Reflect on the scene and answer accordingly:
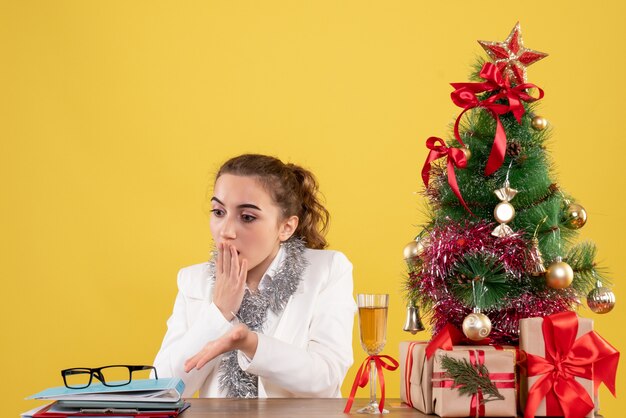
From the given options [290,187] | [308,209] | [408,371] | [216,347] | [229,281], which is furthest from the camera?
[308,209]

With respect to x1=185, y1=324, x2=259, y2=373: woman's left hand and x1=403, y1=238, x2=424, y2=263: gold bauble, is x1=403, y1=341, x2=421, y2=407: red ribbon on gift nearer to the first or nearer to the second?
x1=403, y1=238, x2=424, y2=263: gold bauble

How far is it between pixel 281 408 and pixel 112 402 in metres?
0.37

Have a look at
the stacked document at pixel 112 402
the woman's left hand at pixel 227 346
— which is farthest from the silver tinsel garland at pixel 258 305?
the stacked document at pixel 112 402

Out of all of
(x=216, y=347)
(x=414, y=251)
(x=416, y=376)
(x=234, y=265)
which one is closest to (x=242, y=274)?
(x=234, y=265)

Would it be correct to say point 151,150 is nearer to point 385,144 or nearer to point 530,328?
point 385,144

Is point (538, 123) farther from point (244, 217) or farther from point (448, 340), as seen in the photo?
point (244, 217)

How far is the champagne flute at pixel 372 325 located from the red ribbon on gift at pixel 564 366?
1.00 ft

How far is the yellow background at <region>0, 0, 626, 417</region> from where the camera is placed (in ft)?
11.9

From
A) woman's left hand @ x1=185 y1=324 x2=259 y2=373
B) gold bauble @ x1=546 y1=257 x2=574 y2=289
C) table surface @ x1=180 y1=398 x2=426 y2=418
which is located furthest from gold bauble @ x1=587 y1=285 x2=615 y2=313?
woman's left hand @ x1=185 y1=324 x2=259 y2=373

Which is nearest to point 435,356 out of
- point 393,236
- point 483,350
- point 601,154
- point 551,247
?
point 483,350

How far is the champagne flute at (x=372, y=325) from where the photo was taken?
5.89 ft

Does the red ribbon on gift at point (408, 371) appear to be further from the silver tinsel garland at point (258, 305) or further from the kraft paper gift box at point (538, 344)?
the silver tinsel garland at point (258, 305)

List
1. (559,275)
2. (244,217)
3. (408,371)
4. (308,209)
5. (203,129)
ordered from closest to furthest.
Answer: (559,275) < (408,371) < (244,217) < (308,209) < (203,129)

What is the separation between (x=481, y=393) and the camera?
1.66 metres
